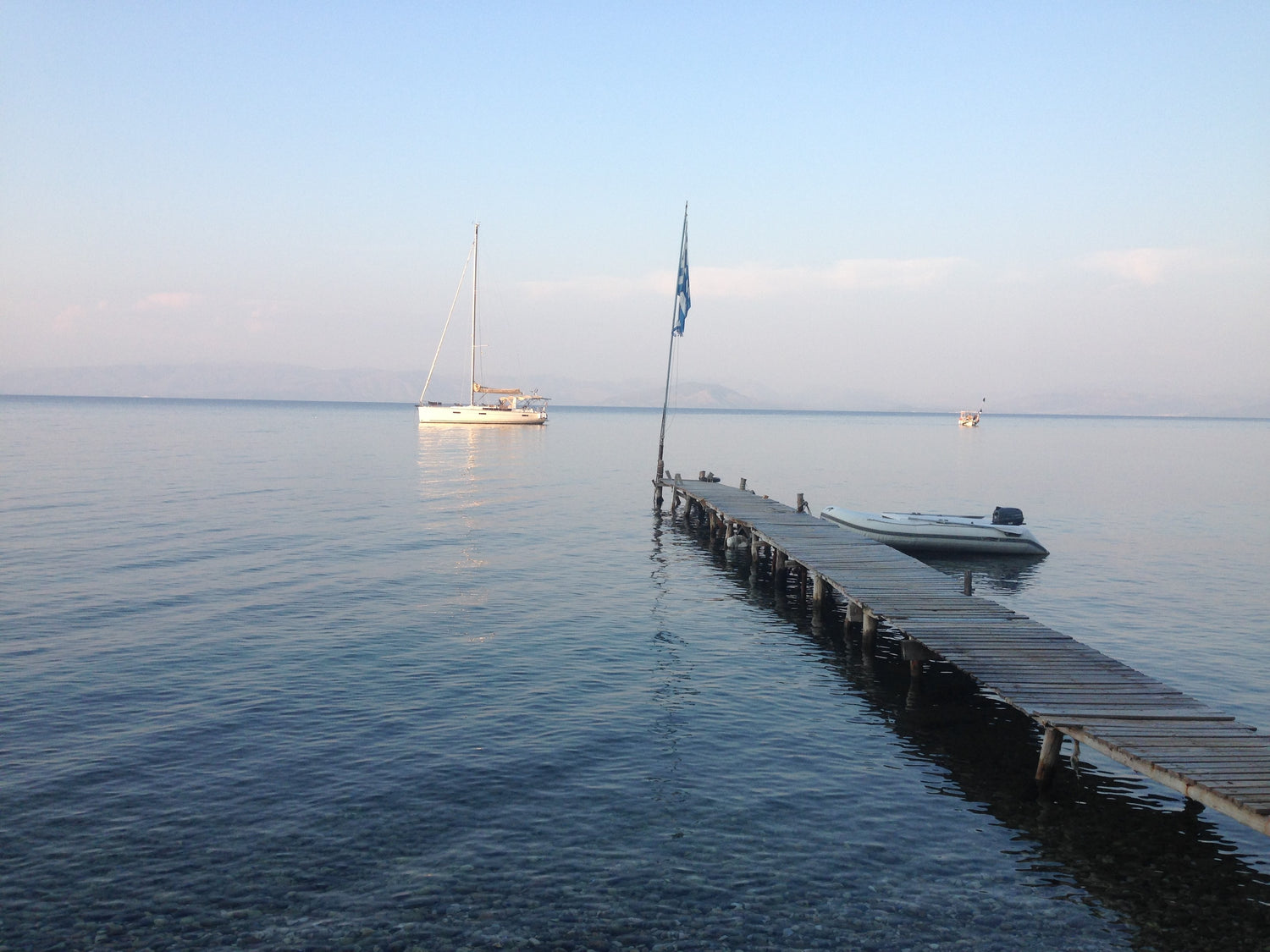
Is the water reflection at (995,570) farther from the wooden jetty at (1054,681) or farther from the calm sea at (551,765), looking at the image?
the wooden jetty at (1054,681)

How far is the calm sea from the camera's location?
397 inches

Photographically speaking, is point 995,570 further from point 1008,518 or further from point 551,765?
point 551,765

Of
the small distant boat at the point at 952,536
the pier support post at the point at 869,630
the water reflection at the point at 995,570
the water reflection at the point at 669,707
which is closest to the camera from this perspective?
the water reflection at the point at 669,707

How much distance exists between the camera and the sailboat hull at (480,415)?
14212 centimetres

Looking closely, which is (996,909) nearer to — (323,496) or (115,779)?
(115,779)

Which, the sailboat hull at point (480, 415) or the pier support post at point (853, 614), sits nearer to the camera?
the pier support post at point (853, 614)

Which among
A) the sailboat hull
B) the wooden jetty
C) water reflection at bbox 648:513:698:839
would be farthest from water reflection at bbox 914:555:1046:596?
the sailboat hull

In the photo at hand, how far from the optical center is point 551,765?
14.0 metres

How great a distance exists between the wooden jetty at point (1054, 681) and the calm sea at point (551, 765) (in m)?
1.22

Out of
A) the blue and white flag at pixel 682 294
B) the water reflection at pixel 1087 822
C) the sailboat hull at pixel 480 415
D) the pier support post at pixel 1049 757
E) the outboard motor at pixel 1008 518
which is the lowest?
the water reflection at pixel 1087 822

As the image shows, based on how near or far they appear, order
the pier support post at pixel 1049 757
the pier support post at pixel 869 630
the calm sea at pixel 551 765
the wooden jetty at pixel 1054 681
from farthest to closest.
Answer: the pier support post at pixel 869 630, the pier support post at pixel 1049 757, the wooden jetty at pixel 1054 681, the calm sea at pixel 551 765

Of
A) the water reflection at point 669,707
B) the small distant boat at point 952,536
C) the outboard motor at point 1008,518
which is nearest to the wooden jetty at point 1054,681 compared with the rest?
the water reflection at point 669,707

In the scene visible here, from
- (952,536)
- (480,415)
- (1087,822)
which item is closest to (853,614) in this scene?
(1087,822)

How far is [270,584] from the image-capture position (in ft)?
86.5
